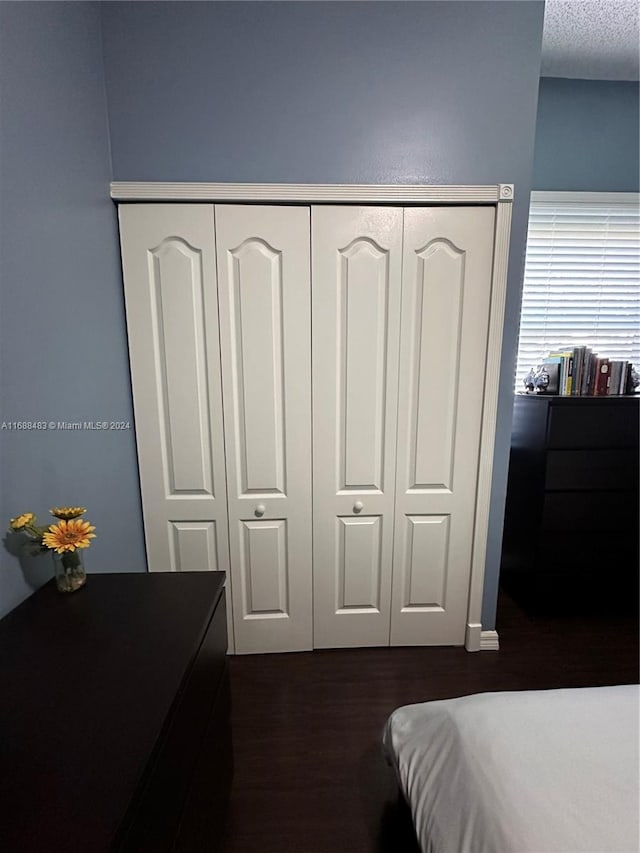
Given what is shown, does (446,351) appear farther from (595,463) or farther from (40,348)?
(40,348)

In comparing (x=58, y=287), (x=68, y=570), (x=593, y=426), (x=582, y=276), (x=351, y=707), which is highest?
(x=582, y=276)

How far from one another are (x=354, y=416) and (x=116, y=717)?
1.27 meters

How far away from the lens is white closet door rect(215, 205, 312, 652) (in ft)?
5.12

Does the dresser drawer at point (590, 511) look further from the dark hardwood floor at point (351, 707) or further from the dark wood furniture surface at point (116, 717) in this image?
the dark wood furniture surface at point (116, 717)

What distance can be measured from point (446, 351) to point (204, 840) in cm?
171

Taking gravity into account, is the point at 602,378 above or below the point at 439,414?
above

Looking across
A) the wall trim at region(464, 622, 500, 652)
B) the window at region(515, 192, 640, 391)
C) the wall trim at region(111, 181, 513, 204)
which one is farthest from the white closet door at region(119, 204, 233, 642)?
the window at region(515, 192, 640, 391)

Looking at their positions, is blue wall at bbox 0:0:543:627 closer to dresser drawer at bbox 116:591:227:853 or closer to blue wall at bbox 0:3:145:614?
blue wall at bbox 0:3:145:614

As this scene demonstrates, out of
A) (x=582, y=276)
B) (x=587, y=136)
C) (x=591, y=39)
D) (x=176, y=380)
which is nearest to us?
(x=176, y=380)

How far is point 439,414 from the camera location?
1.71 m

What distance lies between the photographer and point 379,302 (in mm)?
1619

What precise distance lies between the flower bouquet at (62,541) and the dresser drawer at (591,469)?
206cm

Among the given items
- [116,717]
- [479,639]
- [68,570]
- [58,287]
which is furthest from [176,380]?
[479,639]

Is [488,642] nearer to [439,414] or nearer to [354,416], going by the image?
[439,414]
